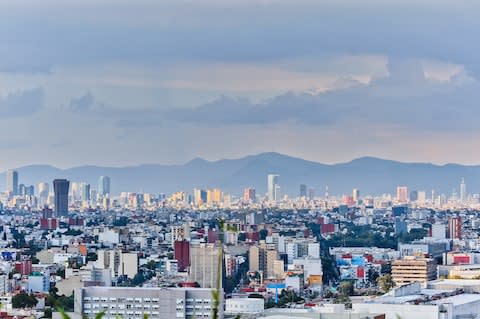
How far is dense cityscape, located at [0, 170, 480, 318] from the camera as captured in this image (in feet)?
68.0

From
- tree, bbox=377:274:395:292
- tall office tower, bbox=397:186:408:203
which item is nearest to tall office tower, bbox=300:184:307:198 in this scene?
tall office tower, bbox=397:186:408:203

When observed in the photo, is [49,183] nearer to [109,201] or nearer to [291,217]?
[109,201]

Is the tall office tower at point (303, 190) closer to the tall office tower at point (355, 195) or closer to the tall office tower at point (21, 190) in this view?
the tall office tower at point (355, 195)

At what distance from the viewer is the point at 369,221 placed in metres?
65.6

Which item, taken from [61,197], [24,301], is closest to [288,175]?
[61,197]

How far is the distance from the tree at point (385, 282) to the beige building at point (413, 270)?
15 centimetres

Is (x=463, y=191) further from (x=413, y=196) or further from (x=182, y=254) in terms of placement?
(x=182, y=254)

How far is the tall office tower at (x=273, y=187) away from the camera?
9238 cm

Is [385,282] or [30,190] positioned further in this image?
[30,190]

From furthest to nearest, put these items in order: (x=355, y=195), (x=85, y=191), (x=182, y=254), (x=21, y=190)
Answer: (x=355, y=195) < (x=85, y=191) < (x=21, y=190) < (x=182, y=254)

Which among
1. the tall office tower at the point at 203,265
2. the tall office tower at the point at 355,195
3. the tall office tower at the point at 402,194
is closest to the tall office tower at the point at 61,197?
the tall office tower at the point at 355,195

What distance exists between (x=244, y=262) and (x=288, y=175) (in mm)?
60934

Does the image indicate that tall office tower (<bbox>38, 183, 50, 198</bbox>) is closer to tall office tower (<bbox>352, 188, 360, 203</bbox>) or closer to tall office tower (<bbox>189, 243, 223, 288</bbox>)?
tall office tower (<bbox>352, 188, 360, 203</bbox>)

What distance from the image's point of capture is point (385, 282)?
32938 mm
